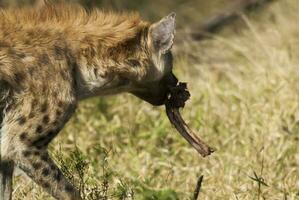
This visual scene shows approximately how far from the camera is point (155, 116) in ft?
29.7

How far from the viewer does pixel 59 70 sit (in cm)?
612

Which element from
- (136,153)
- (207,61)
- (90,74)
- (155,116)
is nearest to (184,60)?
(207,61)

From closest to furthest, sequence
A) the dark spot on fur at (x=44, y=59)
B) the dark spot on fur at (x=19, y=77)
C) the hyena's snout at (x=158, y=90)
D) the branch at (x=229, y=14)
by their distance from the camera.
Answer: the dark spot on fur at (x=19, y=77), the dark spot on fur at (x=44, y=59), the hyena's snout at (x=158, y=90), the branch at (x=229, y=14)

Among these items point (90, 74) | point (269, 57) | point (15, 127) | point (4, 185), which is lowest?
point (4, 185)

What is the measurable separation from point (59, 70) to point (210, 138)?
9.13ft

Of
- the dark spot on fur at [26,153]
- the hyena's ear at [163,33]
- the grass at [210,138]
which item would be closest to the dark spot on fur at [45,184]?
the dark spot on fur at [26,153]

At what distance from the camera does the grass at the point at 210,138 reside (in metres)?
7.10

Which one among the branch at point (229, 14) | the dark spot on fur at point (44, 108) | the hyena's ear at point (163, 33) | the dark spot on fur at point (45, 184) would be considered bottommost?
the dark spot on fur at point (45, 184)

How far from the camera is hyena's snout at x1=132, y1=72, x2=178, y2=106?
685 centimetres

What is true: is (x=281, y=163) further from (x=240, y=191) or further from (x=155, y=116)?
(x=155, y=116)

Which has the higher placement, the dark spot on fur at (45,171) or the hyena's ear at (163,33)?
the hyena's ear at (163,33)

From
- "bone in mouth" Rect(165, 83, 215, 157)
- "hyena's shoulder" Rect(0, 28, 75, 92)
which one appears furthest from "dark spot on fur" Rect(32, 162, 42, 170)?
"bone in mouth" Rect(165, 83, 215, 157)

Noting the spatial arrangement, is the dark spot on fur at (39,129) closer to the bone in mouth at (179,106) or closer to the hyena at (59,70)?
the hyena at (59,70)

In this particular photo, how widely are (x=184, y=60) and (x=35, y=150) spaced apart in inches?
189
